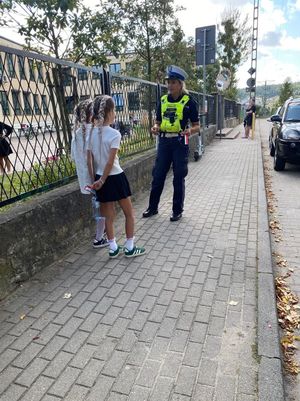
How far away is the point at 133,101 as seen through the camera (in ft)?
21.7

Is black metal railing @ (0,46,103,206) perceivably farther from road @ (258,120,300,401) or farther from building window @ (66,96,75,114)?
road @ (258,120,300,401)

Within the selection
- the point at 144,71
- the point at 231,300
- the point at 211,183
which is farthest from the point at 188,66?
the point at 231,300

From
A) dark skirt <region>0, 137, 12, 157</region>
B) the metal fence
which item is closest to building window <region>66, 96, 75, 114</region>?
the metal fence

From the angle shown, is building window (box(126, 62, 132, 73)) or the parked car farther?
building window (box(126, 62, 132, 73))

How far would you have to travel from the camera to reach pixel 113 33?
18.6 ft

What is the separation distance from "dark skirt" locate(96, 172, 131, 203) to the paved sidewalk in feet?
2.39

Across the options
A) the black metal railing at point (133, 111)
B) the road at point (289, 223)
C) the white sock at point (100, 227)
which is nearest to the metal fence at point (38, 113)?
the black metal railing at point (133, 111)

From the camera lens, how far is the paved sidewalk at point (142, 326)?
213cm

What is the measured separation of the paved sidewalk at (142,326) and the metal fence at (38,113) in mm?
993

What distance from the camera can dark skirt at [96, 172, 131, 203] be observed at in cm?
356

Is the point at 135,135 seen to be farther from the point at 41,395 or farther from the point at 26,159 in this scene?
the point at 41,395

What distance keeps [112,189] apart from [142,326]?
1463mm

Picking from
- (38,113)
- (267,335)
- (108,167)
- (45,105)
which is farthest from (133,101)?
(267,335)

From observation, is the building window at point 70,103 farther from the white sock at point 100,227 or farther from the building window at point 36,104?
the white sock at point 100,227
